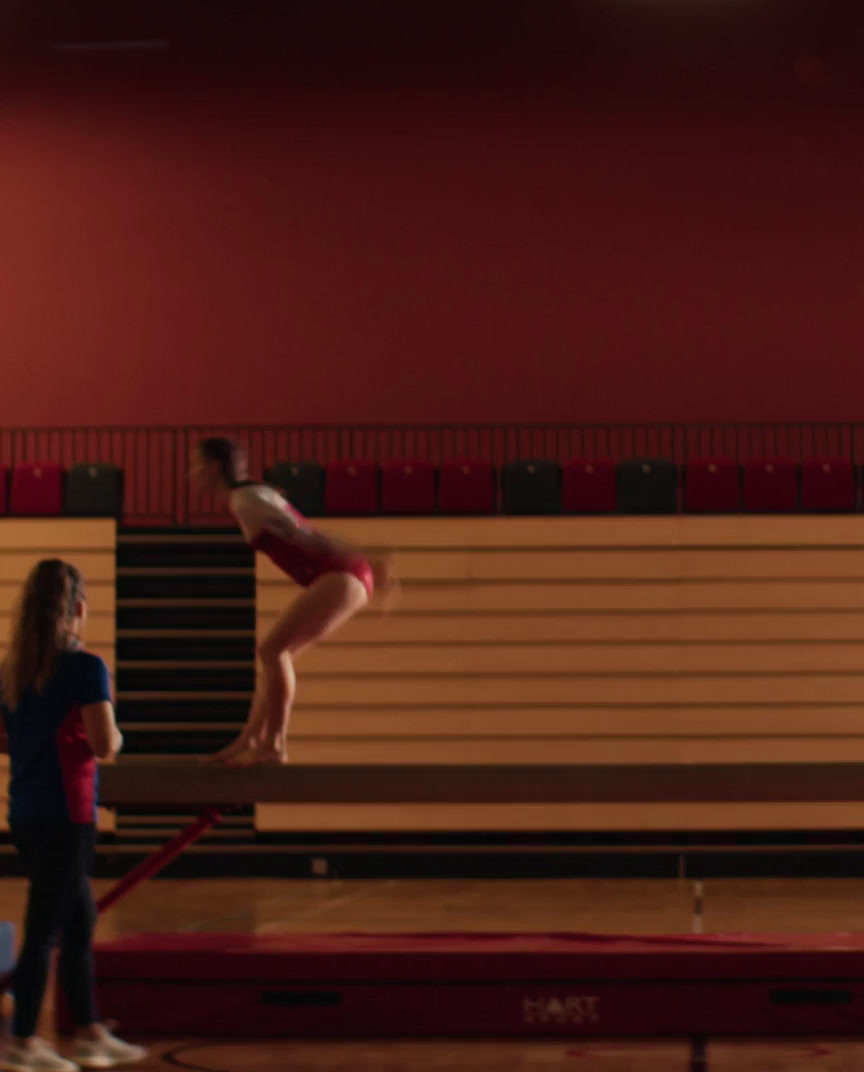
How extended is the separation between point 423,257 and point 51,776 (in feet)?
30.7

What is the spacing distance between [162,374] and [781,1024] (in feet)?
30.5

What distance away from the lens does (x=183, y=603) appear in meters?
11.9

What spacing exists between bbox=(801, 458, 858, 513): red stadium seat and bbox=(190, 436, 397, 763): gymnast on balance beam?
680cm

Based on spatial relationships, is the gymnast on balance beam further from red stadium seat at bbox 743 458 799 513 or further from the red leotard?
red stadium seat at bbox 743 458 799 513

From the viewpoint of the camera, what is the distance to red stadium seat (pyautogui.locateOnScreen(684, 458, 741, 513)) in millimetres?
11766

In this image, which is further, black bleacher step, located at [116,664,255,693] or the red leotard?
black bleacher step, located at [116,664,255,693]

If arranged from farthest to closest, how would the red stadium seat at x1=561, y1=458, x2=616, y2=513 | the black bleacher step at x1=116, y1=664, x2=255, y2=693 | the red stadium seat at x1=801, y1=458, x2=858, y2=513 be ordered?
1. the black bleacher step at x1=116, y1=664, x2=255, y2=693
2. the red stadium seat at x1=561, y1=458, x2=616, y2=513
3. the red stadium seat at x1=801, y1=458, x2=858, y2=513

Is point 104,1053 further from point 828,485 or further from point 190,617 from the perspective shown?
point 828,485

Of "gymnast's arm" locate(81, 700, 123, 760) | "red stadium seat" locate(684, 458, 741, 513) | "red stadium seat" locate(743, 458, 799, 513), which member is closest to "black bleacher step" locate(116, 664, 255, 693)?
"red stadium seat" locate(684, 458, 741, 513)

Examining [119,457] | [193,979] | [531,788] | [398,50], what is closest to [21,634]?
[193,979]

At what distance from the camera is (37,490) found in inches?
476

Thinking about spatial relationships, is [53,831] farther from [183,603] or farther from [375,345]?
[375,345]

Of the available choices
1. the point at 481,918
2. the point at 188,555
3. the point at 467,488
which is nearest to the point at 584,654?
the point at 467,488

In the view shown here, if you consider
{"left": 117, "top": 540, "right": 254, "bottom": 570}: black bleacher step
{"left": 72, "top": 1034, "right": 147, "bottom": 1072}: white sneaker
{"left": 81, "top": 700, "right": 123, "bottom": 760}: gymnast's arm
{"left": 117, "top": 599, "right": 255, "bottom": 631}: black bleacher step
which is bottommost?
{"left": 72, "top": 1034, "right": 147, "bottom": 1072}: white sneaker
